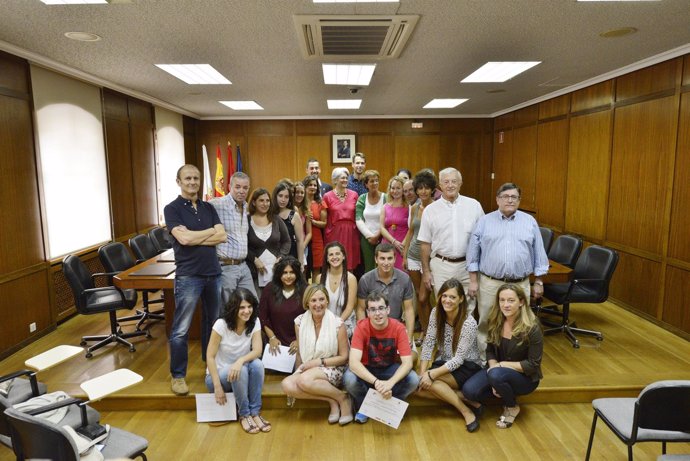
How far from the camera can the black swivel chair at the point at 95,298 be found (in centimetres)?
402

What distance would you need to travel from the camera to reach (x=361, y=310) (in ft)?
11.4

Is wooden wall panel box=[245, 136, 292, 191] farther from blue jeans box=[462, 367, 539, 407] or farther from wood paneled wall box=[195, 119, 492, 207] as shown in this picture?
blue jeans box=[462, 367, 539, 407]

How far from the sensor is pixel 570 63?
4.94 meters

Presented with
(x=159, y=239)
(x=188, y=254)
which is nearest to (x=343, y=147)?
(x=159, y=239)

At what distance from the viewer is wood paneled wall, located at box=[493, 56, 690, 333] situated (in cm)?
450

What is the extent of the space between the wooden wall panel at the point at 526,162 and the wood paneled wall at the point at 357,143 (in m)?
1.50

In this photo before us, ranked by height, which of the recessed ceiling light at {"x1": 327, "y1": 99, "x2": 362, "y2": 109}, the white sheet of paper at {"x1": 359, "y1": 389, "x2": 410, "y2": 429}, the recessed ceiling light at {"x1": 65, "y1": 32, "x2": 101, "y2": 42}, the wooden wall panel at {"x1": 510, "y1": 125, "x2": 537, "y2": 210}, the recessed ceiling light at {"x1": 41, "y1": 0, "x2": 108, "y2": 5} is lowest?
the white sheet of paper at {"x1": 359, "y1": 389, "x2": 410, "y2": 429}

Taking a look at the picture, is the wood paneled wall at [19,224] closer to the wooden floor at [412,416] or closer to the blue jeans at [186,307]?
the wooden floor at [412,416]

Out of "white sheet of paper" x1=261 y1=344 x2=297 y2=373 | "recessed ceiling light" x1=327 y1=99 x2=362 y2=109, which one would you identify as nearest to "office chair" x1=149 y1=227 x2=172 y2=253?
"white sheet of paper" x1=261 y1=344 x2=297 y2=373

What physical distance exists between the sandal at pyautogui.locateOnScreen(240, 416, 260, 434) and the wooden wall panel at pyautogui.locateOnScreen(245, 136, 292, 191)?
24.0 ft

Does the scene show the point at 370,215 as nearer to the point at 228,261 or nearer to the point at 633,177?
the point at 228,261

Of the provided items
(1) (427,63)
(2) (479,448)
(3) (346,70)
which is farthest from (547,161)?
(2) (479,448)

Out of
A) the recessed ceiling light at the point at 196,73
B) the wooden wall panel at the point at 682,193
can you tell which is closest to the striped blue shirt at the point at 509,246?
the wooden wall panel at the point at 682,193

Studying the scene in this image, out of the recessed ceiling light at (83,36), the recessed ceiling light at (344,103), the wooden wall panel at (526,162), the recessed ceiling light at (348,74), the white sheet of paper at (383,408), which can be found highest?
the recessed ceiling light at (344,103)
